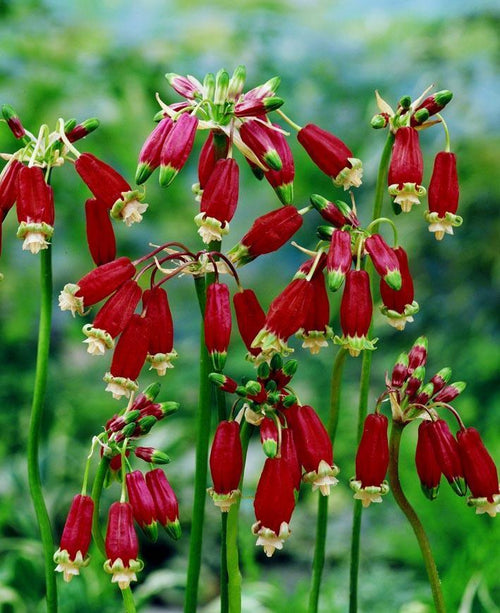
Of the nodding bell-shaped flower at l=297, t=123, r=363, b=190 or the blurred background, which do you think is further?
the blurred background

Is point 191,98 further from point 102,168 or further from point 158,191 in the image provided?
point 158,191

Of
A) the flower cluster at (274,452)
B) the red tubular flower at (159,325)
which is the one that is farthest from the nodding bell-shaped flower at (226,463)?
the red tubular flower at (159,325)

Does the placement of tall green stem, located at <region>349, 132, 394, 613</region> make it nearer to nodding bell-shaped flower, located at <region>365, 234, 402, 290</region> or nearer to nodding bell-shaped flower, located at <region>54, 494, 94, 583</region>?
nodding bell-shaped flower, located at <region>365, 234, 402, 290</region>

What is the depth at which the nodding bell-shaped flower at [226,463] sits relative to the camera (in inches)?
35.4

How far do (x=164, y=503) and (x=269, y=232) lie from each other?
31cm

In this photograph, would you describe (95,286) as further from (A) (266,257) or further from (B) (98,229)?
(A) (266,257)

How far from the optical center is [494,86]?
3562mm

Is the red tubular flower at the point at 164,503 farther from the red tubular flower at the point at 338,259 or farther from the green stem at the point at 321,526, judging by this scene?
the red tubular flower at the point at 338,259

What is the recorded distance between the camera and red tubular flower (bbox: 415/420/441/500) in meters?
0.98

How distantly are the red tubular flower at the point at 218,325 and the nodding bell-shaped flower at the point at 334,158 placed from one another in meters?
0.19

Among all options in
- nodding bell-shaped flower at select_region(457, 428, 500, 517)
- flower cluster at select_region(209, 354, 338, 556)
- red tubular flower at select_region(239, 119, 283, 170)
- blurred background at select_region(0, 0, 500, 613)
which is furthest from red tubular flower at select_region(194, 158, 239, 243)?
blurred background at select_region(0, 0, 500, 613)

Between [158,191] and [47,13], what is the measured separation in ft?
2.58

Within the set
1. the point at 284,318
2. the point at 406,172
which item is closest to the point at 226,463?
the point at 284,318

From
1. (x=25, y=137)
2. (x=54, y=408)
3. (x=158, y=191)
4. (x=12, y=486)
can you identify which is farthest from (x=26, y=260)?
(x=25, y=137)
